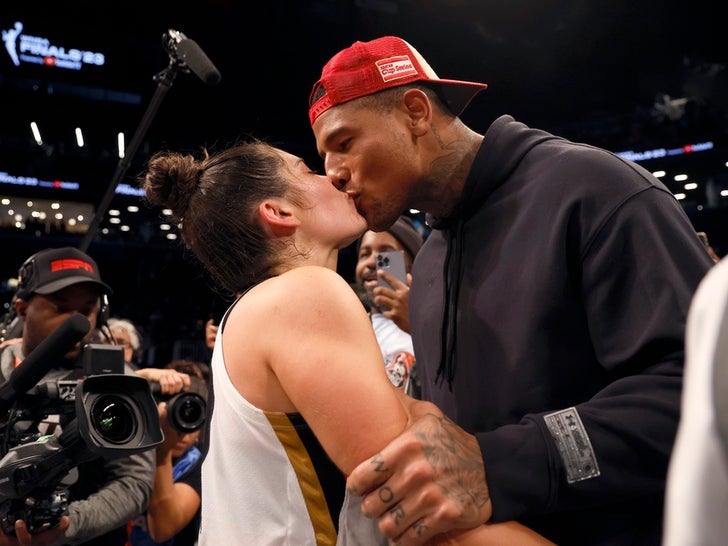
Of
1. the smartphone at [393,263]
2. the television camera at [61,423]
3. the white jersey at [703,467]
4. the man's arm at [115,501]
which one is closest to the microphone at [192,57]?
the smartphone at [393,263]

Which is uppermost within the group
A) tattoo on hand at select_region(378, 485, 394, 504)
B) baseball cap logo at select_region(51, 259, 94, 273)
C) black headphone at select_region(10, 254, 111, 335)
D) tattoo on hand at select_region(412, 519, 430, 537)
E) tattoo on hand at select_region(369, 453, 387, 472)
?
tattoo on hand at select_region(369, 453, 387, 472)

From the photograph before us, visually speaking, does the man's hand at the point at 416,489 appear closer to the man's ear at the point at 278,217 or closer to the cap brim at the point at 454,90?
the man's ear at the point at 278,217

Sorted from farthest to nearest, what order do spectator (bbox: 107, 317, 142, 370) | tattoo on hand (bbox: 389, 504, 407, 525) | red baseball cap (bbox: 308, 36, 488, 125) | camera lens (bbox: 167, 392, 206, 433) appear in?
spectator (bbox: 107, 317, 142, 370) < camera lens (bbox: 167, 392, 206, 433) < red baseball cap (bbox: 308, 36, 488, 125) < tattoo on hand (bbox: 389, 504, 407, 525)

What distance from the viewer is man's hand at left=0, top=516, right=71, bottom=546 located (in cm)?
187

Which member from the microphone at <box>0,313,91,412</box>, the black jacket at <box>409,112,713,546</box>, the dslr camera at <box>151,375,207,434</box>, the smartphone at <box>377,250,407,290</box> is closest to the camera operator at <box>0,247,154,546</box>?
the dslr camera at <box>151,375,207,434</box>

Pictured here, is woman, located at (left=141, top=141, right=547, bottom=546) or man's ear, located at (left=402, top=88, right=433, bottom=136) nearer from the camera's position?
woman, located at (left=141, top=141, right=547, bottom=546)

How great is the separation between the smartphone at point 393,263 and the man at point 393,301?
0.24 ft

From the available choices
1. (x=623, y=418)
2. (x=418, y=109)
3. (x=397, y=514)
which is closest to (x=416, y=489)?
(x=397, y=514)

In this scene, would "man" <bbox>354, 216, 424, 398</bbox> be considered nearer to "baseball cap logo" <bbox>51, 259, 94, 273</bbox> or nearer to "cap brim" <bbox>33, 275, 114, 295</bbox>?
"cap brim" <bbox>33, 275, 114, 295</bbox>

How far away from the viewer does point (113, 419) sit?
5.82ft

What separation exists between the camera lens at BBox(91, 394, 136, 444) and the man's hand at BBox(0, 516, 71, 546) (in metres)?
0.41

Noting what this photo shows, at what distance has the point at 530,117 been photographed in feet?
62.2

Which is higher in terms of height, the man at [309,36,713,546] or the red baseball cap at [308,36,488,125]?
the red baseball cap at [308,36,488,125]

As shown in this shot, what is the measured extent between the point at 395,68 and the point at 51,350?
1116 mm
